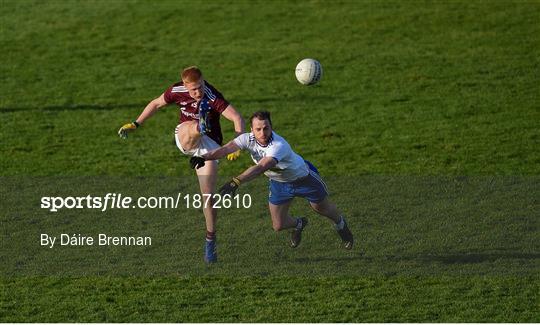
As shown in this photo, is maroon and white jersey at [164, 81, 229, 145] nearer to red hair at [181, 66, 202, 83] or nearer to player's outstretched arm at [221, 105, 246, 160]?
player's outstretched arm at [221, 105, 246, 160]

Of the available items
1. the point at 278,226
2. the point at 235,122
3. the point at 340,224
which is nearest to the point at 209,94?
the point at 235,122

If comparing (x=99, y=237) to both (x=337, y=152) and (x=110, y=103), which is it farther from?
(x=110, y=103)

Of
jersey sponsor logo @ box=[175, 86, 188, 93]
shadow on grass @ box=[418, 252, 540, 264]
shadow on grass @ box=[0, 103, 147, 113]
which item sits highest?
shadow on grass @ box=[0, 103, 147, 113]

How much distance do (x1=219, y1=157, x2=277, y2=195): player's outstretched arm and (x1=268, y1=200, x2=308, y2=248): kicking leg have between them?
1.35 meters

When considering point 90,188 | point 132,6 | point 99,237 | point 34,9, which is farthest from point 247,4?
point 99,237

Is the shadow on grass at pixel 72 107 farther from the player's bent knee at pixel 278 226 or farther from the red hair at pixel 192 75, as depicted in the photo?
the red hair at pixel 192 75

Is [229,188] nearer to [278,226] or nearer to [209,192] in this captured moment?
[209,192]

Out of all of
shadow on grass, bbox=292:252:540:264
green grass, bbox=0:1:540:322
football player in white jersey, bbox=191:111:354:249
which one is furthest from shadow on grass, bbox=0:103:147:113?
shadow on grass, bbox=292:252:540:264

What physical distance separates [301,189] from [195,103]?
6.18 feet

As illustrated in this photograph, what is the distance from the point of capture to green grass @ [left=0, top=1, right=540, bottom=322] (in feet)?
46.2

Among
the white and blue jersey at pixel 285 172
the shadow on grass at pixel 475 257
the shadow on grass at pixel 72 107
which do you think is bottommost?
the shadow on grass at pixel 475 257

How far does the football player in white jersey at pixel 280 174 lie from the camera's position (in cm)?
1406

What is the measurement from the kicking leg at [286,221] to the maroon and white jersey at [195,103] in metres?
1.26

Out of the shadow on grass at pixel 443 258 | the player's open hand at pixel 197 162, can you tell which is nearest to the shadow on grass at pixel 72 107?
the shadow on grass at pixel 443 258
